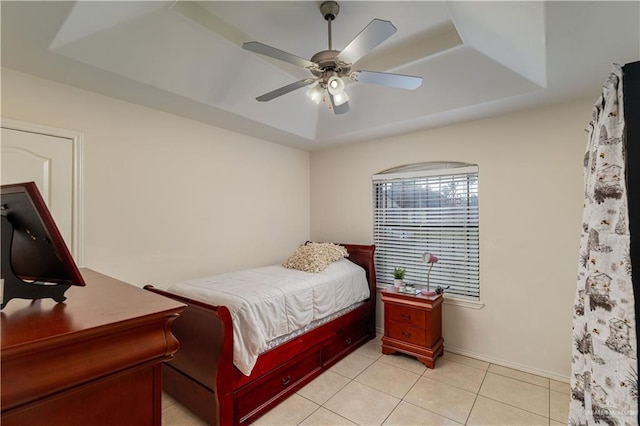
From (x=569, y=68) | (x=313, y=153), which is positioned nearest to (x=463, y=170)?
(x=569, y=68)

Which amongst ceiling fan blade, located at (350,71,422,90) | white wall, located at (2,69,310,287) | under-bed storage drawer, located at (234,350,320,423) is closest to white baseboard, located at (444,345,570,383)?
under-bed storage drawer, located at (234,350,320,423)

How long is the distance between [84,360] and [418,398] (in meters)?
2.46

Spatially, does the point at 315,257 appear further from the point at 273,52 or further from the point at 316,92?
the point at 273,52

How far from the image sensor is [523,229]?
9.36ft

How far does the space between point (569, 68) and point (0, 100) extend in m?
3.85

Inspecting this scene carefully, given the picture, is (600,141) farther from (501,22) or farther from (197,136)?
(197,136)

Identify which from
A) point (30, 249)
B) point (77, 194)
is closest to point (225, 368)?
point (30, 249)

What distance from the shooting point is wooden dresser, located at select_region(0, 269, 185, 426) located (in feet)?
1.95

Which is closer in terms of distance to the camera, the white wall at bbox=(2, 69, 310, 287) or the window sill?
the white wall at bbox=(2, 69, 310, 287)

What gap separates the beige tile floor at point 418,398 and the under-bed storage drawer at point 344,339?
12 cm

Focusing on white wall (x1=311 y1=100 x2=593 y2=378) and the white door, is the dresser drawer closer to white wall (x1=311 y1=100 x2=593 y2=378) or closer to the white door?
white wall (x1=311 y1=100 x2=593 y2=378)

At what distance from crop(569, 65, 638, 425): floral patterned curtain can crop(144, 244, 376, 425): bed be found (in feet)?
5.99

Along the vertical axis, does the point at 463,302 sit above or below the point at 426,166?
below

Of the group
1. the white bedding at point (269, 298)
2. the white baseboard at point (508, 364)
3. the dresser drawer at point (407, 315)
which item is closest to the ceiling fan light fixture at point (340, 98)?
the white bedding at point (269, 298)
